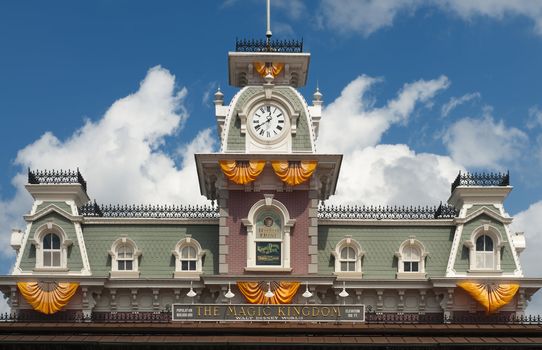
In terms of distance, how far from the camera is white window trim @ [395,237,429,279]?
56844 millimetres

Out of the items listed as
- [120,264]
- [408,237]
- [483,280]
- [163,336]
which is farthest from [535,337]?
[120,264]

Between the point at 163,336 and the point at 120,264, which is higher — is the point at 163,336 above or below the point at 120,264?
below

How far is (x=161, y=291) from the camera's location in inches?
2213

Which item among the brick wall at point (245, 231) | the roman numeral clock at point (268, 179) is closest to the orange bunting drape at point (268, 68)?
the roman numeral clock at point (268, 179)

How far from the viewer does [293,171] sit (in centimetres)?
5628

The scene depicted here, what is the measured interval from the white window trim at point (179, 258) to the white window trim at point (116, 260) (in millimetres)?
1661

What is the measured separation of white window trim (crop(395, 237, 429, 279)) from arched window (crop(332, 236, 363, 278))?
69.0 inches

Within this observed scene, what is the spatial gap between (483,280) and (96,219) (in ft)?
57.4

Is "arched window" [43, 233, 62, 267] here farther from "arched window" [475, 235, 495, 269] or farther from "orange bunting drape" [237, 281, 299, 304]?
"arched window" [475, 235, 495, 269]

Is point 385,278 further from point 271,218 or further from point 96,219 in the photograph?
point 96,219

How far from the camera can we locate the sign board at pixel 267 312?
170 ft

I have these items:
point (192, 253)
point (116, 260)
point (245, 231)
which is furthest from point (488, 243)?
point (116, 260)

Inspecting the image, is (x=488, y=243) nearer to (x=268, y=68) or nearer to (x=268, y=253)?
(x=268, y=253)

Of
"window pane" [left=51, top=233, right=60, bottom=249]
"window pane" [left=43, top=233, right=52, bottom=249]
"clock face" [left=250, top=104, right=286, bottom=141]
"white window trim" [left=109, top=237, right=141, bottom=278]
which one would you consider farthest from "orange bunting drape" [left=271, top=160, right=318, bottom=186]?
"window pane" [left=43, top=233, right=52, bottom=249]
